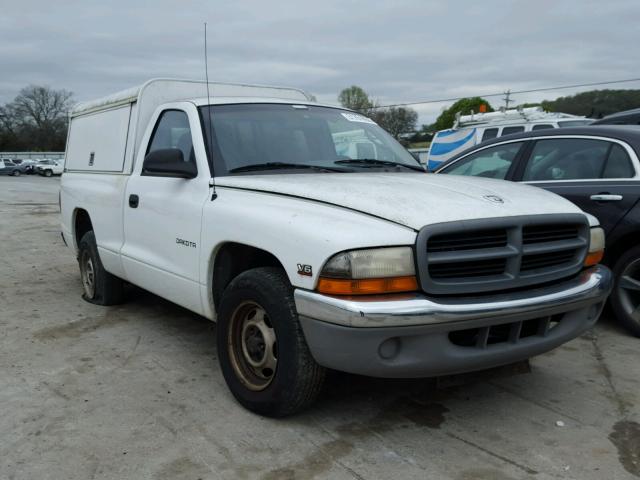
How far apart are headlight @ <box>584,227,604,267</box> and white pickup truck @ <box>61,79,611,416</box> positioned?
0.05ft

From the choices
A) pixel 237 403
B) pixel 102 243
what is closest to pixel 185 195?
pixel 237 403


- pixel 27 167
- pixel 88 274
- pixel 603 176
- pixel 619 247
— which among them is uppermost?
pixel 603 176

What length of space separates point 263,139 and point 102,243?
2.14 m

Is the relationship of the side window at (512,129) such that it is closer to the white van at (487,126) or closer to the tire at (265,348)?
the white van at (487,126)

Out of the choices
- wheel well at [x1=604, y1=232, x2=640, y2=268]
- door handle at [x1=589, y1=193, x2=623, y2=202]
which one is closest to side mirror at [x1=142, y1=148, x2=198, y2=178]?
door handle at [x1=589, y1=193, x2=623, y2=202]

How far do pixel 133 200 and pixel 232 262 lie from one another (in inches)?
55.2

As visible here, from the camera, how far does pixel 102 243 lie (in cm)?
558

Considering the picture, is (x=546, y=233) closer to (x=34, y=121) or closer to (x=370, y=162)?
(x=370, y=162)

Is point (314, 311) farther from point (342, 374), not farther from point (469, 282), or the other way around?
point (342, 374)

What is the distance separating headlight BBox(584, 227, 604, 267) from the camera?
3674 mm

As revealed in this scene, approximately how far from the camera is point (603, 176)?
518 cm

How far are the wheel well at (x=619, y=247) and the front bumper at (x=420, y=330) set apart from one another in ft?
6.84

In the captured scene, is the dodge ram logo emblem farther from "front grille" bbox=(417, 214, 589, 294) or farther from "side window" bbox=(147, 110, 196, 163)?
"side window" bbox=(147, 110, 196, 163)

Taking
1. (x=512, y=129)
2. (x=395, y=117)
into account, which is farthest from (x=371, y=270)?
(x=395, y=117)
